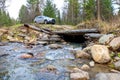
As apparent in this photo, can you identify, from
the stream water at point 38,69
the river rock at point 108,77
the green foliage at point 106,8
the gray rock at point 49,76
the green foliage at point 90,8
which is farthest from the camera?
the green foliage at point 106,8

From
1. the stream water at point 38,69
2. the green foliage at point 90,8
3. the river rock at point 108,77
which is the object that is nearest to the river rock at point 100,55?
the stream water at point 38,69

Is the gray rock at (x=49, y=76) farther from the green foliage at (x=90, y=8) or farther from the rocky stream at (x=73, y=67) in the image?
the green foliage at (x=90, y=8)

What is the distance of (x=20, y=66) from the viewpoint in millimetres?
6742

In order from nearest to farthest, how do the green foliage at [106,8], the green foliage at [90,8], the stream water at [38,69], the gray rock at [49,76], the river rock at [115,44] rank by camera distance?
the gray rock at [49,76] → the stream water at [38,69] → the river rock at [115,44] → the green foliage at [90,8] → the green foliage at [106,8]

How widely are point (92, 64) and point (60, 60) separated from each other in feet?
4.85

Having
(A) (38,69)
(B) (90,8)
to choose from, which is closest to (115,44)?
(A) (38,69)

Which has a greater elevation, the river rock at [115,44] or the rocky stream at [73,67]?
the river rock at [115,44]

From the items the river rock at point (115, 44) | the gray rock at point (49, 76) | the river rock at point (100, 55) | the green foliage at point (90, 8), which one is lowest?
the gray rock at point (49, 76)

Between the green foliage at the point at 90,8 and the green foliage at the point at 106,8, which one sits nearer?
the green foliage at the point at 90,8

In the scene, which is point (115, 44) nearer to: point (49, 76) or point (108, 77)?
point (108, 77)

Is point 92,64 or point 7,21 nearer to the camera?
point 92,64

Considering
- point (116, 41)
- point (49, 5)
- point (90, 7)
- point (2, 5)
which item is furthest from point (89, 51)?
point (2, 5)

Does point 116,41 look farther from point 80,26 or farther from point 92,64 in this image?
point 80,26

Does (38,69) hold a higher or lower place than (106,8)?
lower
